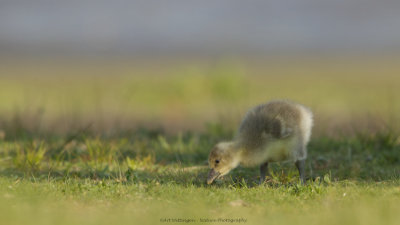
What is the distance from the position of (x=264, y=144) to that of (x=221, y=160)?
60 cm

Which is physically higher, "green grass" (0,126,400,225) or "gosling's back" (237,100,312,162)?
"gosling's back" (237,100,312,162)

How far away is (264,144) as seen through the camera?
7.11m

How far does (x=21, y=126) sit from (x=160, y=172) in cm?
381

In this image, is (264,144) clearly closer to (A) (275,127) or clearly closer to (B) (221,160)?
(A) (275,127)

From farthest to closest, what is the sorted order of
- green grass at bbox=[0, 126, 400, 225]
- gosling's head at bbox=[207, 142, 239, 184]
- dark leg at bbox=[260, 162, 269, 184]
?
1. dark leg at bbox=[260, 162, 269, 184]
2. gosling's head at bbox=[207, 142, 239, 184]
3. green grass at bbox=[0, 126, 400, 225]

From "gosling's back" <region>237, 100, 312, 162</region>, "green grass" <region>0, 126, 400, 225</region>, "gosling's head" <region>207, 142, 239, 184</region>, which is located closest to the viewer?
"green grass" <region>0, 126, 400, 225</region>

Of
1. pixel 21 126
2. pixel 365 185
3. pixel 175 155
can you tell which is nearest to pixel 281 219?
pixel 365 185

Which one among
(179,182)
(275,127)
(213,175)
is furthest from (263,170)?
(179,182)

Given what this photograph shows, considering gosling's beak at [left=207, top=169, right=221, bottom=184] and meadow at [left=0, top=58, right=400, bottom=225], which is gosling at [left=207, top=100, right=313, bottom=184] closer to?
gosling's beak at [left=207, top=169, right=221, bottom=184]

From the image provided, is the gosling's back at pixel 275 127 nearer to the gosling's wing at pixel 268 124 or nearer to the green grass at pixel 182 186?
the gosling's wing at pixel 268 124

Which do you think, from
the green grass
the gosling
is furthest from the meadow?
the gosling

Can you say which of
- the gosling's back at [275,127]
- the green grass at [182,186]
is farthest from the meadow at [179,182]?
the gosling's back at [275,127]

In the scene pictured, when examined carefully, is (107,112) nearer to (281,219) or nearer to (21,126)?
(21,126)

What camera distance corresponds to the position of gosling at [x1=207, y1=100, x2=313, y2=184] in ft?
23.1
